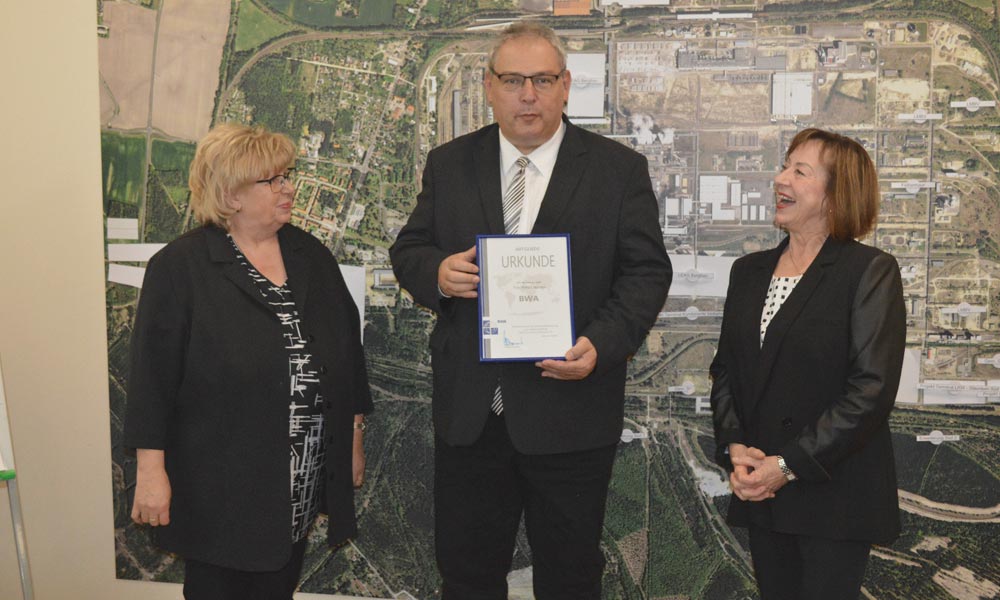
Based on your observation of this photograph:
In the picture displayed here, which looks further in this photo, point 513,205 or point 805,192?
point 513,205

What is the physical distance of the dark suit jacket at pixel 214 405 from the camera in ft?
7.80

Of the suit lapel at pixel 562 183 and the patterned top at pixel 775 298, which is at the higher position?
the suit lapel at pixel 562 183

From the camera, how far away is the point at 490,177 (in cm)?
251

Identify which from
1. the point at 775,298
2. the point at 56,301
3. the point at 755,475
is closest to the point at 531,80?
the point at 775,298

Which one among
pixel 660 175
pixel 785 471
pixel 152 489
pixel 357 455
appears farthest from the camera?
pixel 660 175

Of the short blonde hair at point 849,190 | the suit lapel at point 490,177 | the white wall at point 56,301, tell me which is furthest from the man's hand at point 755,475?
the white wall at point 56,301

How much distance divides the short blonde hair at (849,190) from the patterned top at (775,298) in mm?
173

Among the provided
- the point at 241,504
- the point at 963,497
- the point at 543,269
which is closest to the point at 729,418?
the point at 543,269

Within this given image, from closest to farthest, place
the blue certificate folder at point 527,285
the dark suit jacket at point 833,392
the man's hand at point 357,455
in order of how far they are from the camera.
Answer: the dark suit jacket at point 833,392 → the blue certificate folder at point 527,285 → the man's hand at point 357,455

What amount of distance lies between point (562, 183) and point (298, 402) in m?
0.98

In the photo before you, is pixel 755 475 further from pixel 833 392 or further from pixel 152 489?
pixel 152 489

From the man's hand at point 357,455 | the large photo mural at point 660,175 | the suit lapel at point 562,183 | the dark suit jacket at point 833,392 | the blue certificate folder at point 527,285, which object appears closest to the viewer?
the dark suit jacket at point 833,392

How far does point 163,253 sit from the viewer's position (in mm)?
2455

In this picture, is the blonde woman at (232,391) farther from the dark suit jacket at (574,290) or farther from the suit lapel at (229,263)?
the dark suit jacket at (574,290)
